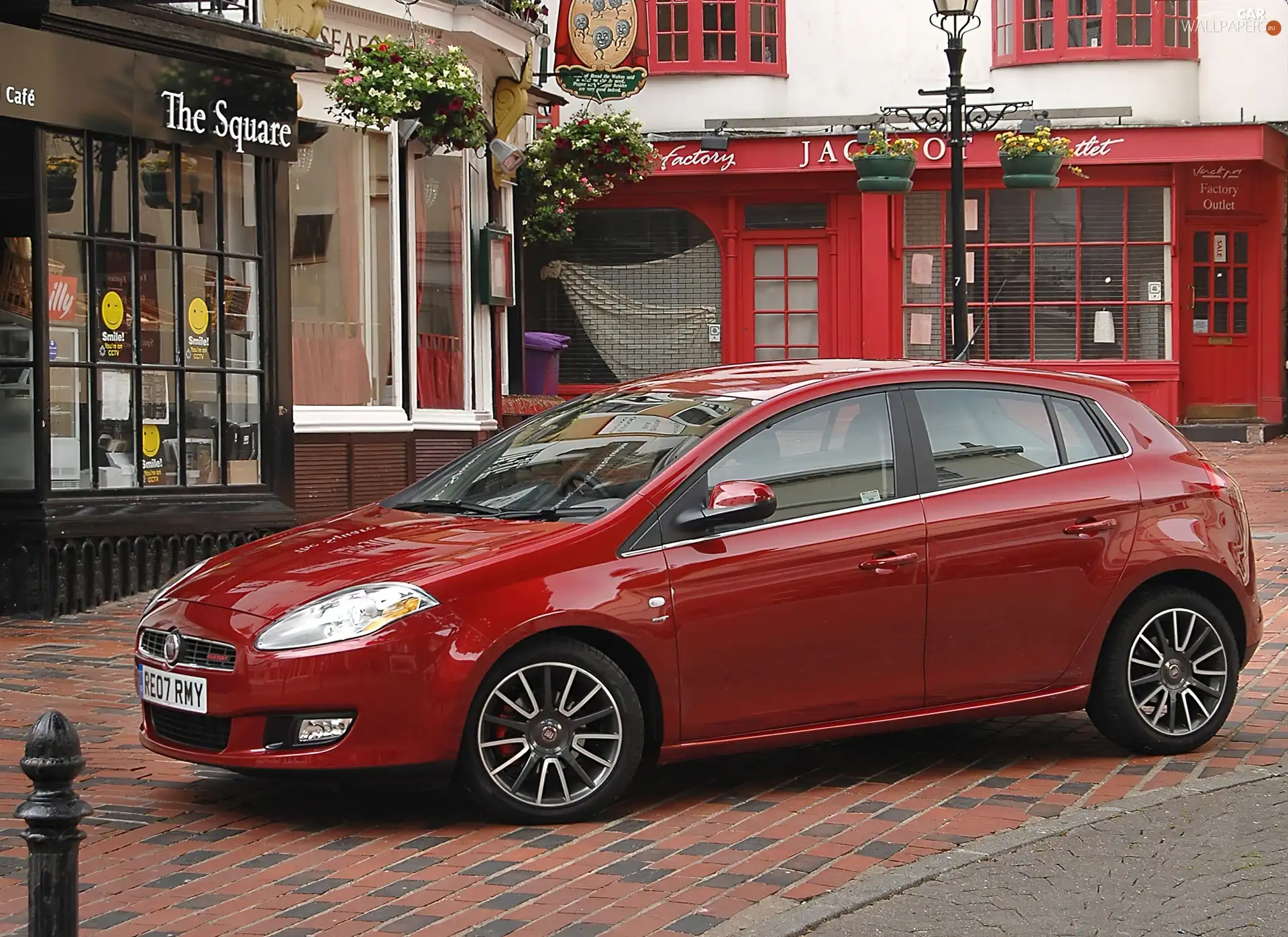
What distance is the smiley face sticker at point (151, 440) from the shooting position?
12.6 metres

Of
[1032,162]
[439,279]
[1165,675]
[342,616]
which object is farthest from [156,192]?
[1032,162]

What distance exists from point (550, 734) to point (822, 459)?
1.52 metres

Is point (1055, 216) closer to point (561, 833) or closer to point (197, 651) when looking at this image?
point (561, 833)

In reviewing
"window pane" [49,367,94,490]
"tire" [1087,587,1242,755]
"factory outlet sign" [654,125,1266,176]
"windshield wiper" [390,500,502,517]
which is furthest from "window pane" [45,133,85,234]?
"factory outlet sign" [654,125,1266,176]

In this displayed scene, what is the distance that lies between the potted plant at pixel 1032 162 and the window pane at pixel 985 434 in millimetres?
11948

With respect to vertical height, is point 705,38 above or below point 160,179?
above

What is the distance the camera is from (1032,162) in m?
19.3

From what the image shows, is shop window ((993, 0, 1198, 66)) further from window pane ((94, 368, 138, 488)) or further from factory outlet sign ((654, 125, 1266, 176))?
window pane ((94, 368, 138, 488))

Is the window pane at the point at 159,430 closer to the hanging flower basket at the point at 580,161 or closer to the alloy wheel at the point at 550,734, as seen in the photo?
the alloy wheel at the point at 550,734

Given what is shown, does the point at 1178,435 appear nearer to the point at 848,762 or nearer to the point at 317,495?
the point at 848,762

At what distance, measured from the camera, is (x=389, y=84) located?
14.6m

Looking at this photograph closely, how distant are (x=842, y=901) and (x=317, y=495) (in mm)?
10424

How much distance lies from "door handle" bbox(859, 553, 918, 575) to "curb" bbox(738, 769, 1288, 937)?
1.06 metres

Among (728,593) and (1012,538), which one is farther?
(1012,538)
